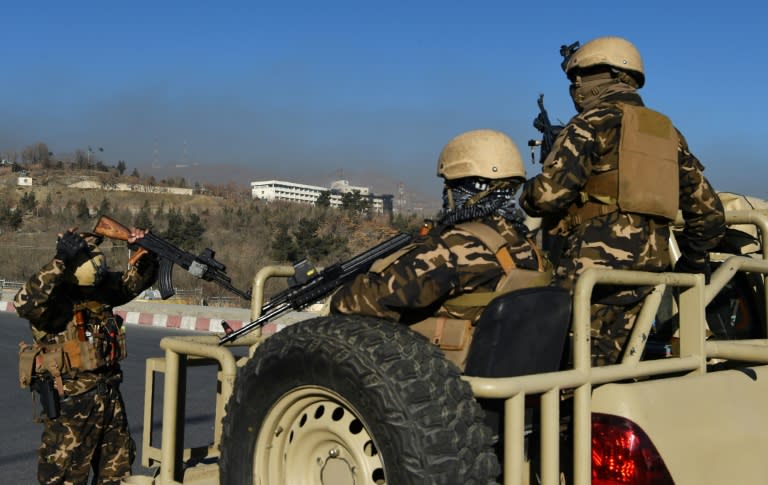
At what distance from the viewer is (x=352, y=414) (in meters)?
2.34

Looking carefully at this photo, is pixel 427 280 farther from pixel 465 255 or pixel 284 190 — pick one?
pixel 284 190

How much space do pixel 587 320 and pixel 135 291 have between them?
345 centimetres

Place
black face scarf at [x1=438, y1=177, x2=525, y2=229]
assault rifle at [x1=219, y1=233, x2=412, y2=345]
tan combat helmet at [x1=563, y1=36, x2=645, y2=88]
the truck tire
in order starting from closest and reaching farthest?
the truck tire, black face scarf at [x1=438, y1=177, x2=525, y2=229], assault rifle at [x1=219, y1=233, x2=412, y2=345], tan combat helmet at [x1=563, y1=36, x2=645, y2=88]

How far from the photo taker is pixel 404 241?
377 centimetres

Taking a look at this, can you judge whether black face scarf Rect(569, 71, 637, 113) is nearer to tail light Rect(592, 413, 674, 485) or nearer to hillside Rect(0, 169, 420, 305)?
tail light Rect(592, 413, 674, 485)

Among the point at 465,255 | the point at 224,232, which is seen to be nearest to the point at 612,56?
the point at 465,255

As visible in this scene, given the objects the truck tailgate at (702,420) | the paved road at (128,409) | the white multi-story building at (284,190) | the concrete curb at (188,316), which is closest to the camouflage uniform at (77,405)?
the paved road at (128,409)

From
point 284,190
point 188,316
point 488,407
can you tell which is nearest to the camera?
point 488,407

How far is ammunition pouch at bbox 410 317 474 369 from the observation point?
2695mm

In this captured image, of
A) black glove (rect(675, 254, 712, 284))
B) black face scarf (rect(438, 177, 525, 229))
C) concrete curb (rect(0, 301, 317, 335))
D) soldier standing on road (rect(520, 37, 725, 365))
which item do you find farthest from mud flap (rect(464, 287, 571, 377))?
concrete curb (rect(0, 301, 317, 335))

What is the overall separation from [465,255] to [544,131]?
3.07 metres

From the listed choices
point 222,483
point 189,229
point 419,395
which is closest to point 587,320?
point 419,395

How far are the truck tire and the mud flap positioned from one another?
0.15 metres

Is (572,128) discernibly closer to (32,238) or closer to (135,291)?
(135,291)
